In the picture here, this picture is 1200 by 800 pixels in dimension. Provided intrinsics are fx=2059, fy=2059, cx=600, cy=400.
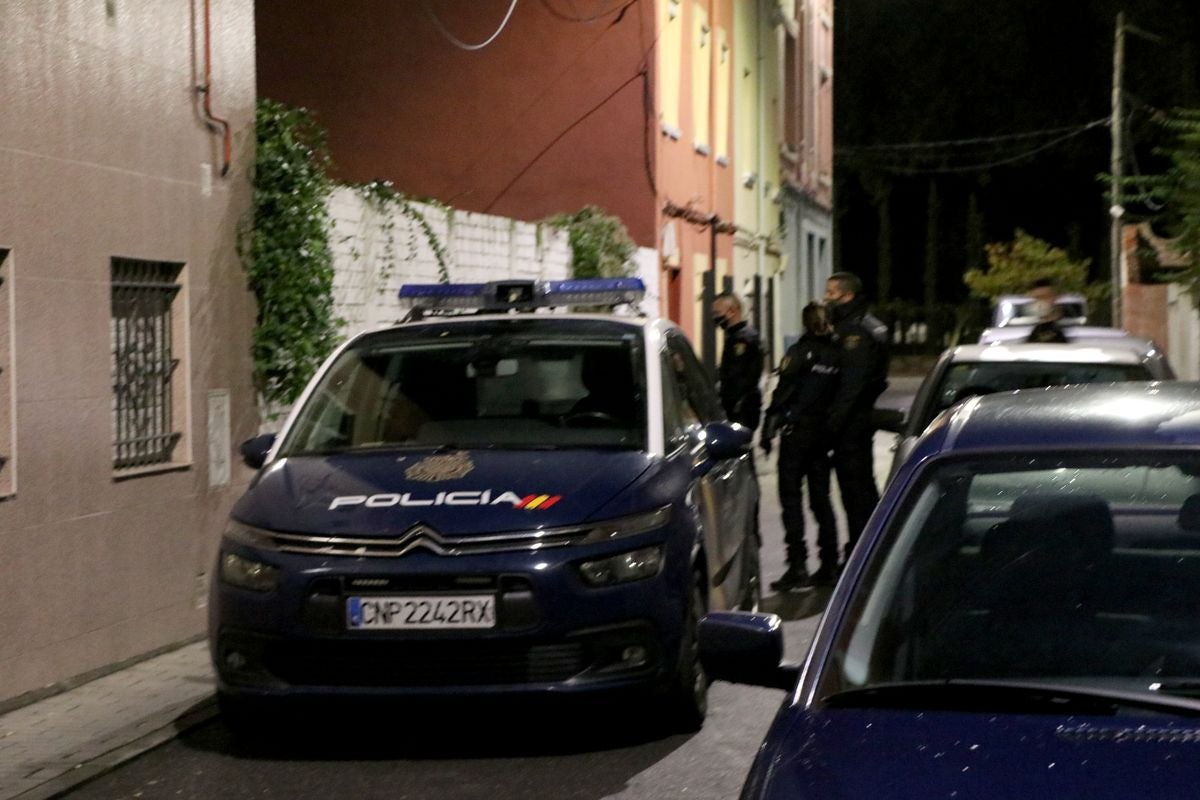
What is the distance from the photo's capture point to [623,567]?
735 centimetres

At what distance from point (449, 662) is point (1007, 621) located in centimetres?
342

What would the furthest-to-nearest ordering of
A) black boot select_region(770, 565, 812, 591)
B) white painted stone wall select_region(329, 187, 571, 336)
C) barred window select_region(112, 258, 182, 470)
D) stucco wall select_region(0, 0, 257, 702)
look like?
white painted stone wall select_region(329, 187, 571, 336), black boot select_region(770, 565, 812, 591), barred window select_region(112, 258, 182, 470), stucco wall select_region(0, 0, 257, 702)

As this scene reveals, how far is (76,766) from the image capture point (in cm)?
752

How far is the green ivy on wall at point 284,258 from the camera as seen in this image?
1180 centimetres

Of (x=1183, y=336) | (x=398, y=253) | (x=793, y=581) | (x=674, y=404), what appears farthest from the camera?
(x=1183, y=336)

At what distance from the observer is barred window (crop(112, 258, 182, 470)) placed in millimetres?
10289

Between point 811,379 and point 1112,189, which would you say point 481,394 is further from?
point 1112,189

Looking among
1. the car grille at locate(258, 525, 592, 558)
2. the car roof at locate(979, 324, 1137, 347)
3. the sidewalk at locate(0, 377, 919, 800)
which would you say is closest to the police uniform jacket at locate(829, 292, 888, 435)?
the car roof at locate(979, 324, 1137, 347)

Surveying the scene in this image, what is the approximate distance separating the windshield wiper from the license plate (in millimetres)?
3352

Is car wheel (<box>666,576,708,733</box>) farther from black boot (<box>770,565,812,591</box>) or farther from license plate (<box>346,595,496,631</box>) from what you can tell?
black boot (<box>770,565,812,591</box>)

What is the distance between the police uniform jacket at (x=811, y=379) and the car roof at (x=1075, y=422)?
26.2ft

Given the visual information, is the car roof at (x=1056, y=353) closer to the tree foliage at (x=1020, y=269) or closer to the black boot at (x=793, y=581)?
the black boot at (x=793, y=581)

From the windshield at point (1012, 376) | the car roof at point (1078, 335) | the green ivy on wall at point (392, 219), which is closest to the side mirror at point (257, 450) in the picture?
the windshield at point (1012, 376)

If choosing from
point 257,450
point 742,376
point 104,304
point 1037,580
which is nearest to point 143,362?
point 104,304
